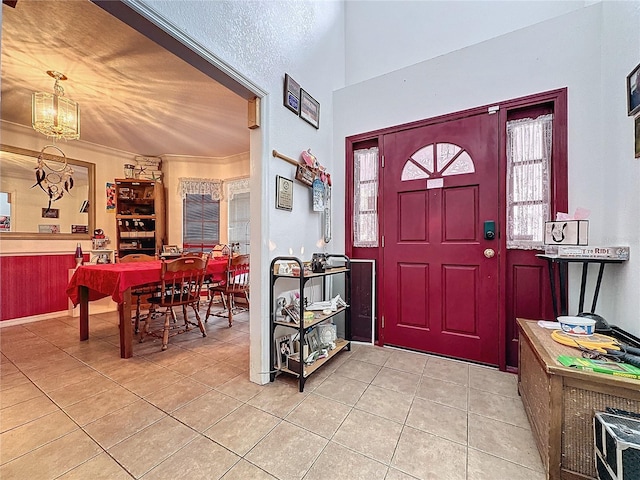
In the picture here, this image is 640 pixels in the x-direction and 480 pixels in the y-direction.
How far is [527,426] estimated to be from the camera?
1.53m

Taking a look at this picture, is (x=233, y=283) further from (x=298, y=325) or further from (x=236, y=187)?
(x=236, y=187)

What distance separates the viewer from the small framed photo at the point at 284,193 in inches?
81.6

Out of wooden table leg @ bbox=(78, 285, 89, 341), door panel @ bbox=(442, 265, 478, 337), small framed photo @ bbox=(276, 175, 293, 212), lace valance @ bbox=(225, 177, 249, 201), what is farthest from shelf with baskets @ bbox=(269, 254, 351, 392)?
lace valance @ bbox=(225, 177, 249, 201)

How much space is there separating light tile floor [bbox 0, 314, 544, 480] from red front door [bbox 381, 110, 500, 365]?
27 centimetres

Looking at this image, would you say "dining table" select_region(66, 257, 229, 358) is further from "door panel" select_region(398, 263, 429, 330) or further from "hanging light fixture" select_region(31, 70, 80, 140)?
"door panel" select_region(398, 263, 429, 330)

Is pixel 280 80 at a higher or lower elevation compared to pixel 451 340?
higher

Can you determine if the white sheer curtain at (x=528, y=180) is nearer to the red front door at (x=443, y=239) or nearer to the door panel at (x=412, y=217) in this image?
the red front door at (x=443, y=239)

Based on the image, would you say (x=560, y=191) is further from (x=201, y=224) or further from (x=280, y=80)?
(x=201, y=224)

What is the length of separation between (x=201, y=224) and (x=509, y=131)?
4876 mm

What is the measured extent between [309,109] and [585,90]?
81.9 inches

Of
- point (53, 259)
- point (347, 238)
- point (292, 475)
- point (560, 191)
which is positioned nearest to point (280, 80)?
point (347, 238)

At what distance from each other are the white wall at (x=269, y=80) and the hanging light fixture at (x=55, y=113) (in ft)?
6.81

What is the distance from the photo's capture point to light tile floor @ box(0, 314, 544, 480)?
4.10 feet

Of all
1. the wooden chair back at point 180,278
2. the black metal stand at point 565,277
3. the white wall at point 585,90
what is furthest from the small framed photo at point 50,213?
the black metal stand at point 565,277
